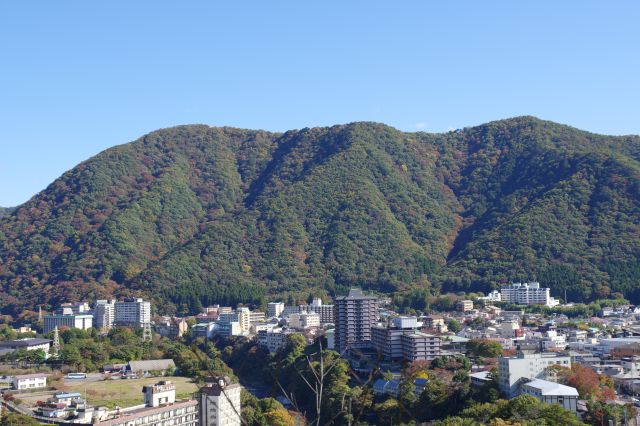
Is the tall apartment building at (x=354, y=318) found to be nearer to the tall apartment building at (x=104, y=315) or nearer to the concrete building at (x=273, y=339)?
the concrete building at (x=273, y=339)

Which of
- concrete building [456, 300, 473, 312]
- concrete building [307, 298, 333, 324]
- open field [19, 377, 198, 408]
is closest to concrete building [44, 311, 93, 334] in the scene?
concrete building [307, 298, 333, 324]

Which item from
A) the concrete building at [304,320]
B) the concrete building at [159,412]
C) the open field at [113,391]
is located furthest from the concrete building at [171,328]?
the concrete building at [159,412]

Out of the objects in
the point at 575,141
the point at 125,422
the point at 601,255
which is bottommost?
the point at 125,422

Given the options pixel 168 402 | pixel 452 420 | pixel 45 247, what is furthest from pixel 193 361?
pixel 45 247

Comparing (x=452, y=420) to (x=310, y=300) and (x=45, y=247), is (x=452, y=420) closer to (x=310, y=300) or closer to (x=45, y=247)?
(x=310, y=300)

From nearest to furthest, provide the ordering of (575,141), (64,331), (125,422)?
(125,422) → (64,331) → (575,141)

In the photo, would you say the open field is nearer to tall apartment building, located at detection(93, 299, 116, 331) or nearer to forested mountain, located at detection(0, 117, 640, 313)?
tall apartment building, located at detection(93, 299, 116, 331)

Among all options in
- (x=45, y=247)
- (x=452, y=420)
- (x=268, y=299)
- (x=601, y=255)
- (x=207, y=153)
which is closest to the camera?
(x=452, y=420)

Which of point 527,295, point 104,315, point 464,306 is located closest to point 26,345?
point 104,315
